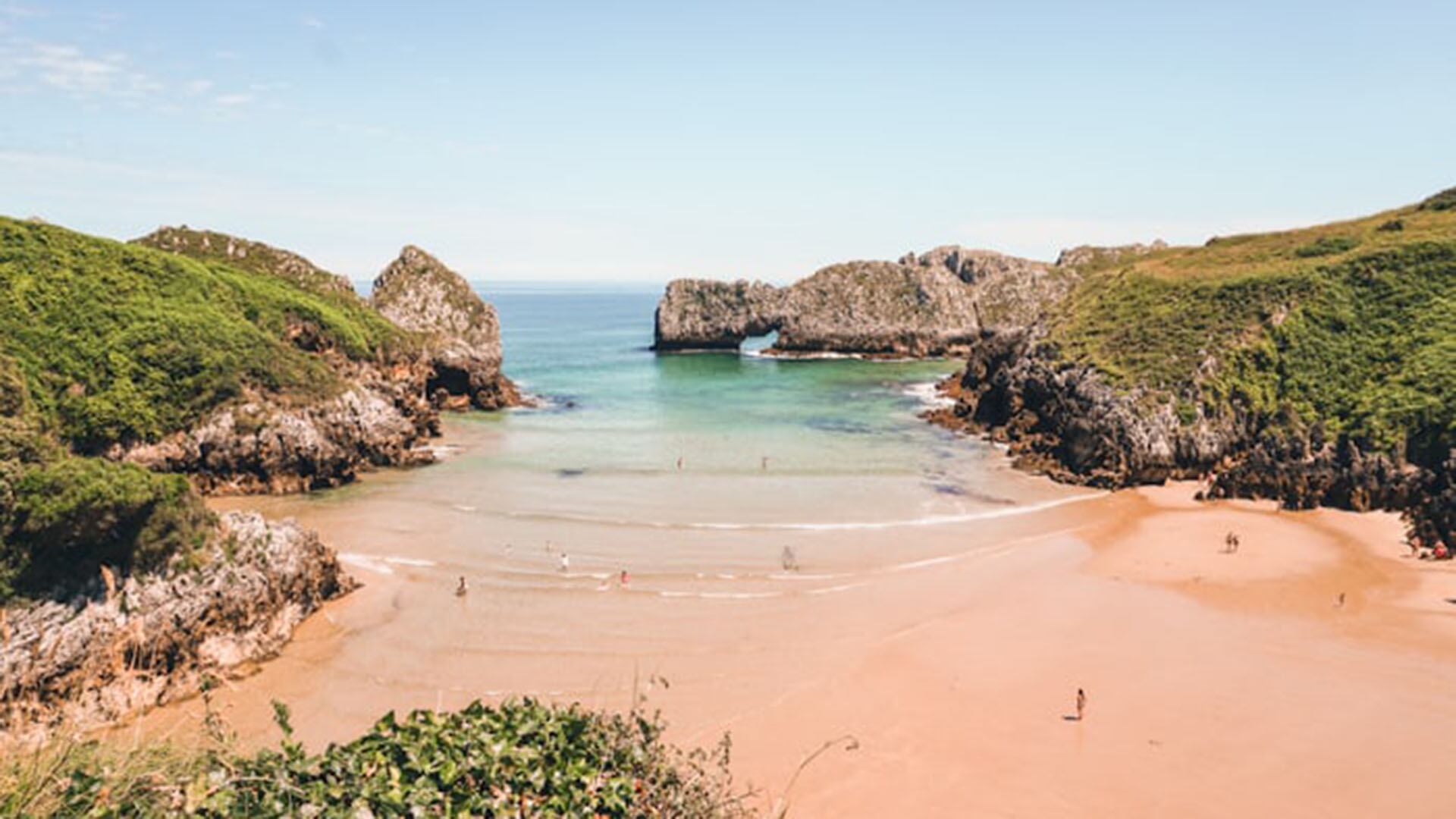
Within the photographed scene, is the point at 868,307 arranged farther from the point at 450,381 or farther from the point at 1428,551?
A: the point at 1428,551

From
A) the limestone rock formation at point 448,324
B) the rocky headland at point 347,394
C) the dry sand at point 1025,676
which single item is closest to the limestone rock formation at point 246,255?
the rocky headland at point 347,394

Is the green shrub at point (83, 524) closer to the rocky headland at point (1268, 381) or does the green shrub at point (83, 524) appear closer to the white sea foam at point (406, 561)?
the white sea foam at point (406, 561)

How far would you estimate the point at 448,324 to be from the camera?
247 ft

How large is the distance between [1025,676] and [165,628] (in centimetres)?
2309

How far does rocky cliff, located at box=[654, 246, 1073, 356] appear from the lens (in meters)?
110

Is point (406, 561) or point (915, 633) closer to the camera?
point (915, 633)

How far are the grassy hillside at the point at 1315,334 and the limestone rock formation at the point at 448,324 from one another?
47.9m

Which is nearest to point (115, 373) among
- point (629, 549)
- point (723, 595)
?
point (629, 549)

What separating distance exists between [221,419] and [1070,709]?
135 feet

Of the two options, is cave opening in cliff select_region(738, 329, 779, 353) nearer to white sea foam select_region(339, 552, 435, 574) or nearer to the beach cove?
the beach cove

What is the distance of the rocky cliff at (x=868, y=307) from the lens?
362ft

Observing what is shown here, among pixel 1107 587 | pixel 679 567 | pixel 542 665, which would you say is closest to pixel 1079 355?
pixel 1107 587

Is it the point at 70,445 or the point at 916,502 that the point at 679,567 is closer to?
the point at 916,502

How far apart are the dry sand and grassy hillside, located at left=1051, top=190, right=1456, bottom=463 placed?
31.8ft
